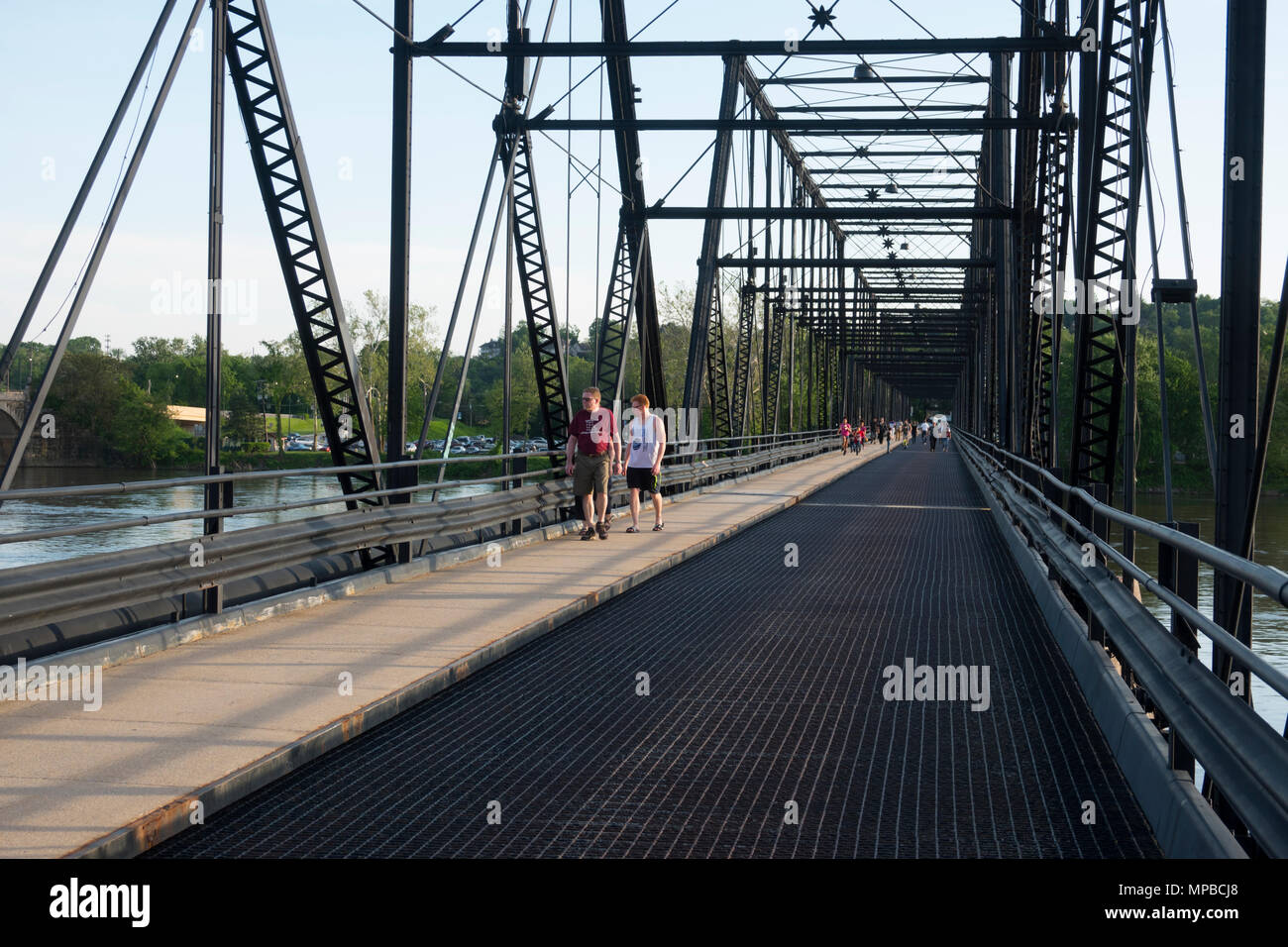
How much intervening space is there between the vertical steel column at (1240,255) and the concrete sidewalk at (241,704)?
4267mm

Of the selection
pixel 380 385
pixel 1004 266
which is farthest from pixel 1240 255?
pixel 380 385

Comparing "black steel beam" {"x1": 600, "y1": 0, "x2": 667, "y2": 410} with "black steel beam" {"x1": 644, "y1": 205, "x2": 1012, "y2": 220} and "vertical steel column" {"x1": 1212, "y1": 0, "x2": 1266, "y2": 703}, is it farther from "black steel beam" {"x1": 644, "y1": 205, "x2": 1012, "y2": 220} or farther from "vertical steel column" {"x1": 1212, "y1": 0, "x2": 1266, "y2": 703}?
"vertical steel column" {"x1": 1212, "y1": 0, "x2": 1266, "y2": 703}

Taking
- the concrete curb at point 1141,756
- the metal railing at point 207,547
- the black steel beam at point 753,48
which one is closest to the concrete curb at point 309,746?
the metal railing at point 207,547

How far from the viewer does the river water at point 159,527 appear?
18.0 m

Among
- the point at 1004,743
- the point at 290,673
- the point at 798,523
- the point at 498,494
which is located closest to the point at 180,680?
the point at 290,673

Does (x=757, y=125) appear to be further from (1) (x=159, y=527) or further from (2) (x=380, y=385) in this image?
(2) (x=380, y=385)

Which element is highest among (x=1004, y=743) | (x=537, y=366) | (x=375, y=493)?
(x=537, y=366)

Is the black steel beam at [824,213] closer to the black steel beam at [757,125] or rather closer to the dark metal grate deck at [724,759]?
the black steel beam at [757,125]

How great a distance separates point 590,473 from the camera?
621 inches

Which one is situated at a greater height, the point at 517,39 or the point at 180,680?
the point at 517,39

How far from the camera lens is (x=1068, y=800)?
17.5 ft

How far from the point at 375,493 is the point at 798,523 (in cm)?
951
